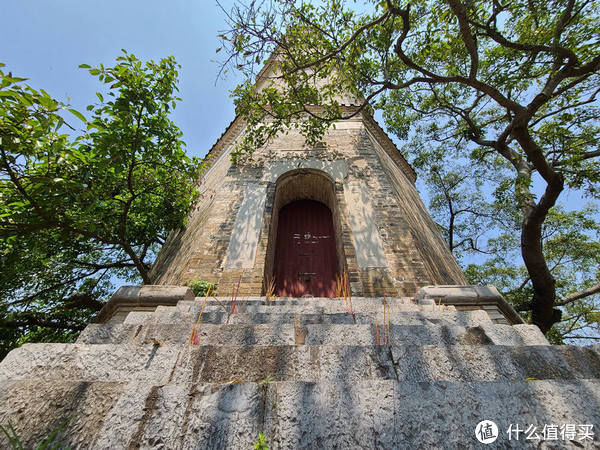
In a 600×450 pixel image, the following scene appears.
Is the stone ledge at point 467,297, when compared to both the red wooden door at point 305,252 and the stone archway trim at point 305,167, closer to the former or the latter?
the red wooden door at point 305,252

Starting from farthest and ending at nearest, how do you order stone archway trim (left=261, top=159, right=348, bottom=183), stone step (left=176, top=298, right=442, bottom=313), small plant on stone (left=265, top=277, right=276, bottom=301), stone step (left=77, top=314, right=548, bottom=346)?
stone archway trim (left=261, top=159, right=348, bottom=183), small plant on stone (left=265, top=277, right=276, bottom=301), stone step (left=176, top=298, right=442, bottom=313), stone step (left=77, top=314, right=548, bottom=346)

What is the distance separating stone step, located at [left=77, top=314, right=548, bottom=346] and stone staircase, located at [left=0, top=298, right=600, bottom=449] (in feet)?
1.00

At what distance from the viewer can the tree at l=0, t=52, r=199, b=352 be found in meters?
3.13

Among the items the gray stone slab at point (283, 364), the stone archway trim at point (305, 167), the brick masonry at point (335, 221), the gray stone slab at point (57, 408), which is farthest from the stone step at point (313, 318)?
the stone archway trim at point (305, 167)

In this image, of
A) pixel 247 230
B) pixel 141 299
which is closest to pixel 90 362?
pixel 141 299

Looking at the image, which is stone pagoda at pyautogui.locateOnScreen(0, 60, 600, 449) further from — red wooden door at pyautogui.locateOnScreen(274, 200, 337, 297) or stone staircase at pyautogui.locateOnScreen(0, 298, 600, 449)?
red wooden door at pyautogui.locateOnScreen(274, 200, 337, 297)

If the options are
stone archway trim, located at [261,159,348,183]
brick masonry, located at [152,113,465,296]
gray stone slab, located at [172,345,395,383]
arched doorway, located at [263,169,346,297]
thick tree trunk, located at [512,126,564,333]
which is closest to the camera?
gray stone slab, located at [172,345,395,383]

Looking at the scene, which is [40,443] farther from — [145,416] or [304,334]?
[304,334]

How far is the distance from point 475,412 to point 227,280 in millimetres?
3852

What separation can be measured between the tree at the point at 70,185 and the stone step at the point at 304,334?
221 cm

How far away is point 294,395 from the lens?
4.44 feet

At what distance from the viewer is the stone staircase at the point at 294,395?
122 cm

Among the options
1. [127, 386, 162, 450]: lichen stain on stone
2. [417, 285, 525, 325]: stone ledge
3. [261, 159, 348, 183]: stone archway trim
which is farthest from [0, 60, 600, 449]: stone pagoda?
[261, 159, 348, 183]: stone archway trim

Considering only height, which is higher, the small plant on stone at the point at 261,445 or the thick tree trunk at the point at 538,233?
the thick tree trunk at the point at 538,233
